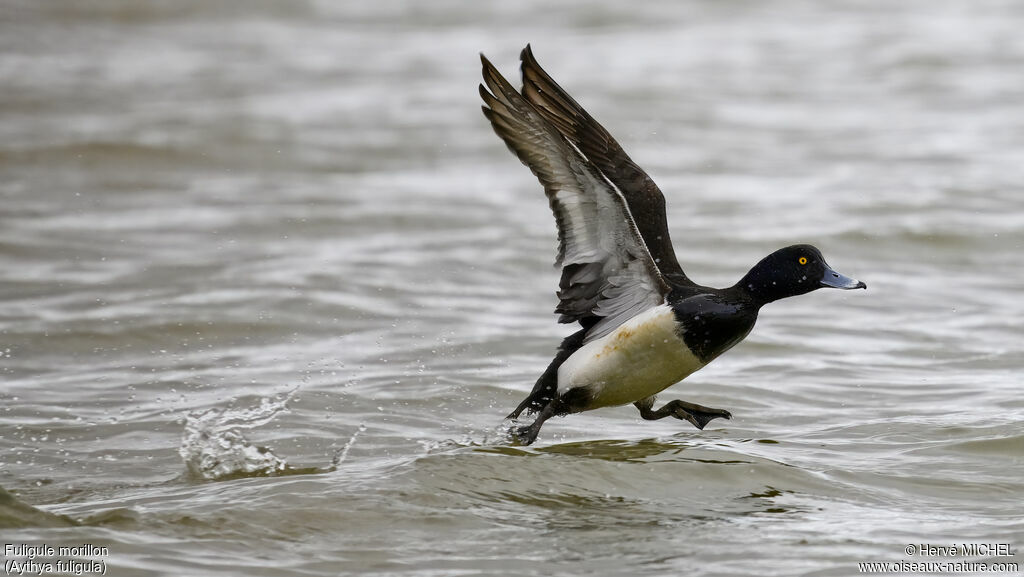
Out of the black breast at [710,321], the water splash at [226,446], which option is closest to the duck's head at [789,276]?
the black breast at [710,321]

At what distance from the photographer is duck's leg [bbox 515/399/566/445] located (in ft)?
20.9

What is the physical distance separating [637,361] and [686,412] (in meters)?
0.67

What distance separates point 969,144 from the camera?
14672 millimetres

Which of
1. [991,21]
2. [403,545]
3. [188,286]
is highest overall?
[991,21]

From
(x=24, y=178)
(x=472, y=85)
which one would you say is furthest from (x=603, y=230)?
(x=472, y=85)

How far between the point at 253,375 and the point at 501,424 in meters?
1.77

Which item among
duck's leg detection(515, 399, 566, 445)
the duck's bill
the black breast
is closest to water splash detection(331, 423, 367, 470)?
duck's leg detection(515, 399, 566, 445)

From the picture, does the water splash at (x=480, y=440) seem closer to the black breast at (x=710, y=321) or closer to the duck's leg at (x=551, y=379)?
the duck's leg at (x=551, y=379)

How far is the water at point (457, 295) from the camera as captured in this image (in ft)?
17.8

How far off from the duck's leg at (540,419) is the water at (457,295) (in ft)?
0.38

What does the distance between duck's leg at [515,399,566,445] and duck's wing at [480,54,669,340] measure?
35cm

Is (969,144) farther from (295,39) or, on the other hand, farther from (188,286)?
(295,39)

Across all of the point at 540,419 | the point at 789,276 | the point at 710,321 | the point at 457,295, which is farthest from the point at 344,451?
the point at 457,295

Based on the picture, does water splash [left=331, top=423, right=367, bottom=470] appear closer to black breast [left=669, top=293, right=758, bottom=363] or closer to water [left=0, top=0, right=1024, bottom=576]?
water [left=0, top=0, right=1024, bottom=576]
